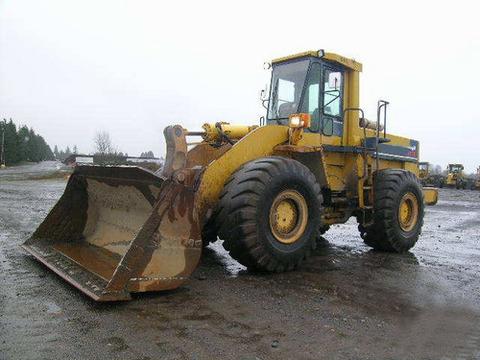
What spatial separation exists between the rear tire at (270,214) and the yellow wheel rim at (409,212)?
2767 mm

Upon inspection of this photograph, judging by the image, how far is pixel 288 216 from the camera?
19.8 ft

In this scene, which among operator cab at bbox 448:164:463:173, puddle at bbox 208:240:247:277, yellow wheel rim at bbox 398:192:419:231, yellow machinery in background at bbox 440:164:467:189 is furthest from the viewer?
operator cab at bbox 448:164:463:173

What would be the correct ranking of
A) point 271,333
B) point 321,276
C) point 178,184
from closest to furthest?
point 271,333 < point 178,184 < point 321,276

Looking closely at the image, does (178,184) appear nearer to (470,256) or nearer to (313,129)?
(313,129)

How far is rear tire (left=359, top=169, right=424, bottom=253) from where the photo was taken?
301 inches

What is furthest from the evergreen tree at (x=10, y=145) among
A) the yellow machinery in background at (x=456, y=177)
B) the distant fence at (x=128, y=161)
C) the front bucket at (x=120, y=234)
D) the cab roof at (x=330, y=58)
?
the cab roof at (x=330, y=58)

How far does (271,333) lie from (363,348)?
0.74 metres

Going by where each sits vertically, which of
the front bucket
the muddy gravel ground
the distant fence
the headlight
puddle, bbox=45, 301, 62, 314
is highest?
the headlight

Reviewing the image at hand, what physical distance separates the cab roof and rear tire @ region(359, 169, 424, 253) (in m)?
1.85

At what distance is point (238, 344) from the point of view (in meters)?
3.59

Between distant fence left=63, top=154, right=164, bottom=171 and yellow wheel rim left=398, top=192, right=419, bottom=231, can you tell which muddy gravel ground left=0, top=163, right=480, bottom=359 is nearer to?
yellow wheel rim left=398, top=192, right=419, bottom=231

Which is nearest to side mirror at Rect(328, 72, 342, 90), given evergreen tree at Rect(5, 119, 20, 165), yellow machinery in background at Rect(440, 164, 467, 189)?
yellow machinery in background at Rect(440, 164, 467, 189)

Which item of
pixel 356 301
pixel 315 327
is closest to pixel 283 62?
pixel 356 301

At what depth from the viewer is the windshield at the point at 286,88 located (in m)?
7.36
